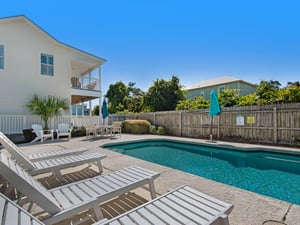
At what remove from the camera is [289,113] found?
937 cm

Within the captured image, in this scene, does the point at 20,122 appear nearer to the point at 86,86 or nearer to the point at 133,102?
the point at 86,86

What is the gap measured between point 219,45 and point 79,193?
14212 millimetres

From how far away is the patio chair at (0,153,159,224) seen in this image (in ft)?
7.21

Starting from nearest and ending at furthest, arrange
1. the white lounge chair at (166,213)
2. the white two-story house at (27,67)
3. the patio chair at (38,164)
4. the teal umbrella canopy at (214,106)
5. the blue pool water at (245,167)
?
the white lounge chair at (166,213), the patio chair at (38,164), the blue pool water at (245,167), the teal umbrella canopy at (214,106), the white two-story house at (27,67)

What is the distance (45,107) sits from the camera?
12734 millimetres

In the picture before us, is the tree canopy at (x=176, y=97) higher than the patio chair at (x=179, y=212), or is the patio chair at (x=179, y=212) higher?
the tree canopy at (x=176, y=97)

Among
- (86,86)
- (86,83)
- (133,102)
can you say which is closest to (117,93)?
(133,102)

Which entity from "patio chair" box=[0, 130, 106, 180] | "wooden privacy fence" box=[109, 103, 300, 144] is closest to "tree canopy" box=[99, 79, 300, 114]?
"wooden privacy fence" box=[109, 103, 300, 144]

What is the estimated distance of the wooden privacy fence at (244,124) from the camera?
30.8 feet

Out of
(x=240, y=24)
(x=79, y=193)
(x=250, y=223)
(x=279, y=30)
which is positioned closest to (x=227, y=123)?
(x=240, y=24)

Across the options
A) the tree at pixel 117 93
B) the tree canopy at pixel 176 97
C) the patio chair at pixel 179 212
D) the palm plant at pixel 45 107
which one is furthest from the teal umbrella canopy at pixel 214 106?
the tree at pixel 117 93

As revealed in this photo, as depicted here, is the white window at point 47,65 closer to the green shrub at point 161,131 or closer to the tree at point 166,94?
the green shrub at point 161,131

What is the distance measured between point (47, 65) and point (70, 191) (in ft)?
46.4

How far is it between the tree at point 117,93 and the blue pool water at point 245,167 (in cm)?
2533
